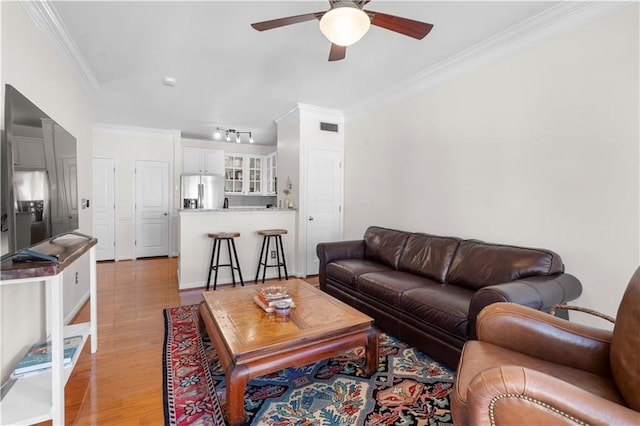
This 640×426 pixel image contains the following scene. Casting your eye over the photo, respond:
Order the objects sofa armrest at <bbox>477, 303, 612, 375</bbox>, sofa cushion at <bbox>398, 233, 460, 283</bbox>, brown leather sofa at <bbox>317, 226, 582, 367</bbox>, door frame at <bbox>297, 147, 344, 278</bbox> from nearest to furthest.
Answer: sofa armrest at <bbox>477, 303, 612, 375</bbox>, brown leather sofa at <bbox>317, 226, 582, 367</bbox>, sofa cushion at <bbox>398, 233, 460, 283</bbox>, door frame at <bbox>297, 147, 344, 278</bbox>

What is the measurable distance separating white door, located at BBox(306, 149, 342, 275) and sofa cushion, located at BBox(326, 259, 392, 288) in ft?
4.03

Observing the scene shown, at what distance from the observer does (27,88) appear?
80.7 inches

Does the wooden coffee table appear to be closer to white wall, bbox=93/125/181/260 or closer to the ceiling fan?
the ceiling fan

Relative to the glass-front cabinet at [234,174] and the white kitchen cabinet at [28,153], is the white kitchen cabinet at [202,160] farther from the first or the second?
the white kitchen cabinet at [28,153]

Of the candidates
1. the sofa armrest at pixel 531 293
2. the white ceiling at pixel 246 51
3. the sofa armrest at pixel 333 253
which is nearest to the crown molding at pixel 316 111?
the white ceiling at pixel 246 51

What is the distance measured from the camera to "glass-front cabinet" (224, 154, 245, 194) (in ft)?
22.7

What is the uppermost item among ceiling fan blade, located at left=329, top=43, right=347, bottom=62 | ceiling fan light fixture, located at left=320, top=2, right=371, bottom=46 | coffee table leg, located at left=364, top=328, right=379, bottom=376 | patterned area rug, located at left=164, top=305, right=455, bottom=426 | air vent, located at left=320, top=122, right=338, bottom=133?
air vent, located at left=320, top=122, right=338, bottom=133

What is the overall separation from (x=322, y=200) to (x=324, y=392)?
3185 millimetres

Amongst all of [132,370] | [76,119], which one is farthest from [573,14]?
[76,119]

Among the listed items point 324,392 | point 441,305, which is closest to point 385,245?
point 441,305

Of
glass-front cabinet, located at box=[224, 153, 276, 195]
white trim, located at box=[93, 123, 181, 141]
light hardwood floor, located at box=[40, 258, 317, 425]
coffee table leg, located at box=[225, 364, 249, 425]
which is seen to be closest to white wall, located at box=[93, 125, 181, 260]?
white trim, located at box=[93, 123, 181, 141]

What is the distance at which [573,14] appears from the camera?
2180mm

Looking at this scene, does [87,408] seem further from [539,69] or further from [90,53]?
[539,69]

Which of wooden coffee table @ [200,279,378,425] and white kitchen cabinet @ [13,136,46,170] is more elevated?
Result: white kitchen cabinet @ [13,136,46,170]
